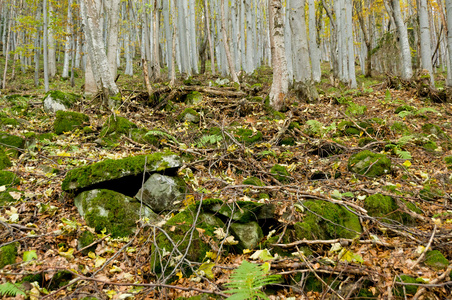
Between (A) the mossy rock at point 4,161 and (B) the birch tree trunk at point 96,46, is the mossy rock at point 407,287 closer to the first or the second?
(A) the mossy rock at point 4,161

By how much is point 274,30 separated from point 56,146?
5583 millimetres

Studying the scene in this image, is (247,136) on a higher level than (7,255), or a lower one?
higher

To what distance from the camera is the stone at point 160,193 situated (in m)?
3.58

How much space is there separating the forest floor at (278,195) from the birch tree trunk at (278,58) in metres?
0.48

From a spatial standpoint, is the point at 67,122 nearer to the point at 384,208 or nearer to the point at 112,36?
the point at 112,36

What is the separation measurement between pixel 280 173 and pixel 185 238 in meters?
2.00

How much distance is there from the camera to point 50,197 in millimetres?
3754

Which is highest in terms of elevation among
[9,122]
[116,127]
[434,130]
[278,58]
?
[278,58]

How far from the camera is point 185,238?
110 inches

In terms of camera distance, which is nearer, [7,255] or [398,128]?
[7,255]

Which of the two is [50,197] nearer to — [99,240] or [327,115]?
[99,240]

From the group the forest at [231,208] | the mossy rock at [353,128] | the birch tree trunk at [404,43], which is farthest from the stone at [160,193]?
the birch tree trunk at [404,43]

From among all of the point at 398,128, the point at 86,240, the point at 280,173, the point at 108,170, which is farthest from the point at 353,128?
the point at 86,240

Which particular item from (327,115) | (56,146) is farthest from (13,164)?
(327,115)
